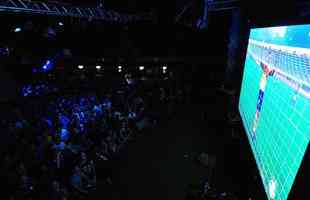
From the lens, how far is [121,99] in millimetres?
9984

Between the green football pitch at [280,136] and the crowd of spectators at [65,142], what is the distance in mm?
4285

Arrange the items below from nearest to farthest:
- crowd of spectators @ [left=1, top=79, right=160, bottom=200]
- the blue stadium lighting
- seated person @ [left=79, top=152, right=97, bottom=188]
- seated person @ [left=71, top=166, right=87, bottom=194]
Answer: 1. crowd of spectators @ [left=1, top=79, right=160, bottom=200]
2. seated person @ [left=71, top=166, right=87, bottom=194]
3. seated person @ [left=79, top=152, right=97, bottom=188]
4. the blue stadium lighting

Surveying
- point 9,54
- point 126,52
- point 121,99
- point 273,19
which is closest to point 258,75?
point 273,19

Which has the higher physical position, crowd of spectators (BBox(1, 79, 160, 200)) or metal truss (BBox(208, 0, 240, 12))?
metal truss (BBox(208, 0, 240, 12))

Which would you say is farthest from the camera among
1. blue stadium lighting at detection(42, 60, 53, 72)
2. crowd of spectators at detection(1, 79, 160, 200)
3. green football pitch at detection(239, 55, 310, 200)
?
blue stadium lighting at detection(42, 60, 53, 72)

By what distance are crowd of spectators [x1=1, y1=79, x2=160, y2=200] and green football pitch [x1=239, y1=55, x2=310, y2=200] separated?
4285mm

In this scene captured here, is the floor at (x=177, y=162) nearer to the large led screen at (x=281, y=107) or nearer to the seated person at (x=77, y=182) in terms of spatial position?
the seated person at (x=77, y=182)

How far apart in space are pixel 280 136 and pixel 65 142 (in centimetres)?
607

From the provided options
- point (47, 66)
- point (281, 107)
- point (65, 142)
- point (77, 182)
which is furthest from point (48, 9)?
point (47, 66)

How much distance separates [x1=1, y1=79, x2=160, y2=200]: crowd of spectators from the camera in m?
4.75

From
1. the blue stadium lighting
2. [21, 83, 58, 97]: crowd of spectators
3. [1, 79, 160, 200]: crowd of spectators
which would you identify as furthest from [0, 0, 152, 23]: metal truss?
the blue stadium lighting

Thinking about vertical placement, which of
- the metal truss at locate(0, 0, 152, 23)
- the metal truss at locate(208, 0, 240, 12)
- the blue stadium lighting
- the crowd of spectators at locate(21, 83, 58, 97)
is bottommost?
the crowd of spectators at locate(21, 83, 58, 97)

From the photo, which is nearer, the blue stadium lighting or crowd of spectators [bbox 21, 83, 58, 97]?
crowd of spectators [bbox 21, 83, 58, 97]

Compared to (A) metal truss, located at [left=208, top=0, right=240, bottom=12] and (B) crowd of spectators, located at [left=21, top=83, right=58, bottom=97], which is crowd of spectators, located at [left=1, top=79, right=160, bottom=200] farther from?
(A) metal truss, located at [left=208, top=0, right=240, bottom=12]
